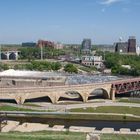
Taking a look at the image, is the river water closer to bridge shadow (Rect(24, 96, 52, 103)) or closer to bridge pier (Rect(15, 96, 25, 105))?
bridge pier (Rect(15, 96, 25, 105))

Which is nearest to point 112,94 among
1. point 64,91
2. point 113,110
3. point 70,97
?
point 70,97

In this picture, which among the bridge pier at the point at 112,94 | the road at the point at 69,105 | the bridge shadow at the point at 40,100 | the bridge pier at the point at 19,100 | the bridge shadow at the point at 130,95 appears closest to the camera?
the road at the point at 69,105

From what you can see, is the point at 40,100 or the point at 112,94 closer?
the point at 40,100

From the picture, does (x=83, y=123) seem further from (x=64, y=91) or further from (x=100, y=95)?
(x=100, y=95)

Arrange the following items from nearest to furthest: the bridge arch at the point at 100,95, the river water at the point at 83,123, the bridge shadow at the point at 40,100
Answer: the river water at the point at 83,123
the bridge shadow at the point at 40,100
the bridge arch at the point at 100,95

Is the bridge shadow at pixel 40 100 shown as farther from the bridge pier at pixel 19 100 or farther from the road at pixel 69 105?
the road at pixel 69 105

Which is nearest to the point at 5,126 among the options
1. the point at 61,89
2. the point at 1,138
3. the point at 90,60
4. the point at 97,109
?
the point at 1,138

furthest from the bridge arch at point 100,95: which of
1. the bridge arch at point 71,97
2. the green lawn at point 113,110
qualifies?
the green lawn at point 113,110

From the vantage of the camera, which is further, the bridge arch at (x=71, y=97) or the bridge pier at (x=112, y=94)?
the bridge pier at (x=112, y=94)

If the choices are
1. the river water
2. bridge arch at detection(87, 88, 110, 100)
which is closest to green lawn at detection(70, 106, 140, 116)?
the river water

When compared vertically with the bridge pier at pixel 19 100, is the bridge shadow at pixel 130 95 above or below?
below
